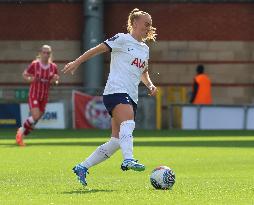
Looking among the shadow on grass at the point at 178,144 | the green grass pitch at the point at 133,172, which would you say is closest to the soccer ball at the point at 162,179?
the green grass pitch at the point at 133,172

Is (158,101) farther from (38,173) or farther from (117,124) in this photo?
(117,124)

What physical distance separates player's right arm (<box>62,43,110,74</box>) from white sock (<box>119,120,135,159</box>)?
2.72ft

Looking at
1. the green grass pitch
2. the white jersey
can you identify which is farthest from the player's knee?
the green grass pitch

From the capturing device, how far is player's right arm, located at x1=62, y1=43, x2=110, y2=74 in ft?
39.2

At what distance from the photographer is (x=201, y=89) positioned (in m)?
32.2

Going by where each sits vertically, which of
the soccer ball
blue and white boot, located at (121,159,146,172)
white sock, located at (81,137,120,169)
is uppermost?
white sock, located at (81,137,120,169)

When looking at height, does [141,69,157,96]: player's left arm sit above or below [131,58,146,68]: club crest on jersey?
below

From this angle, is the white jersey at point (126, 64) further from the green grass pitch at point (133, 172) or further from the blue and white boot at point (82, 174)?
the green grass pitch at point (133, 172)

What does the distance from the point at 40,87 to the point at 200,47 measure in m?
11.9

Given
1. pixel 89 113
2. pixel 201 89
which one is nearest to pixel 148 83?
pixel 89 113

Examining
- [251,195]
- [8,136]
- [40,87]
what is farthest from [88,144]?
[251,195]

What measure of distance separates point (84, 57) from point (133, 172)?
3.51 m

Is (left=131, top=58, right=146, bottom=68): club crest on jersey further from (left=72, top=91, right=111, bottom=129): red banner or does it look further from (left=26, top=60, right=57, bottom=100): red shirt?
(left=72, top=91, right=111, bottom=129): red banner

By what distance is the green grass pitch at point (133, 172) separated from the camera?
429 inches
